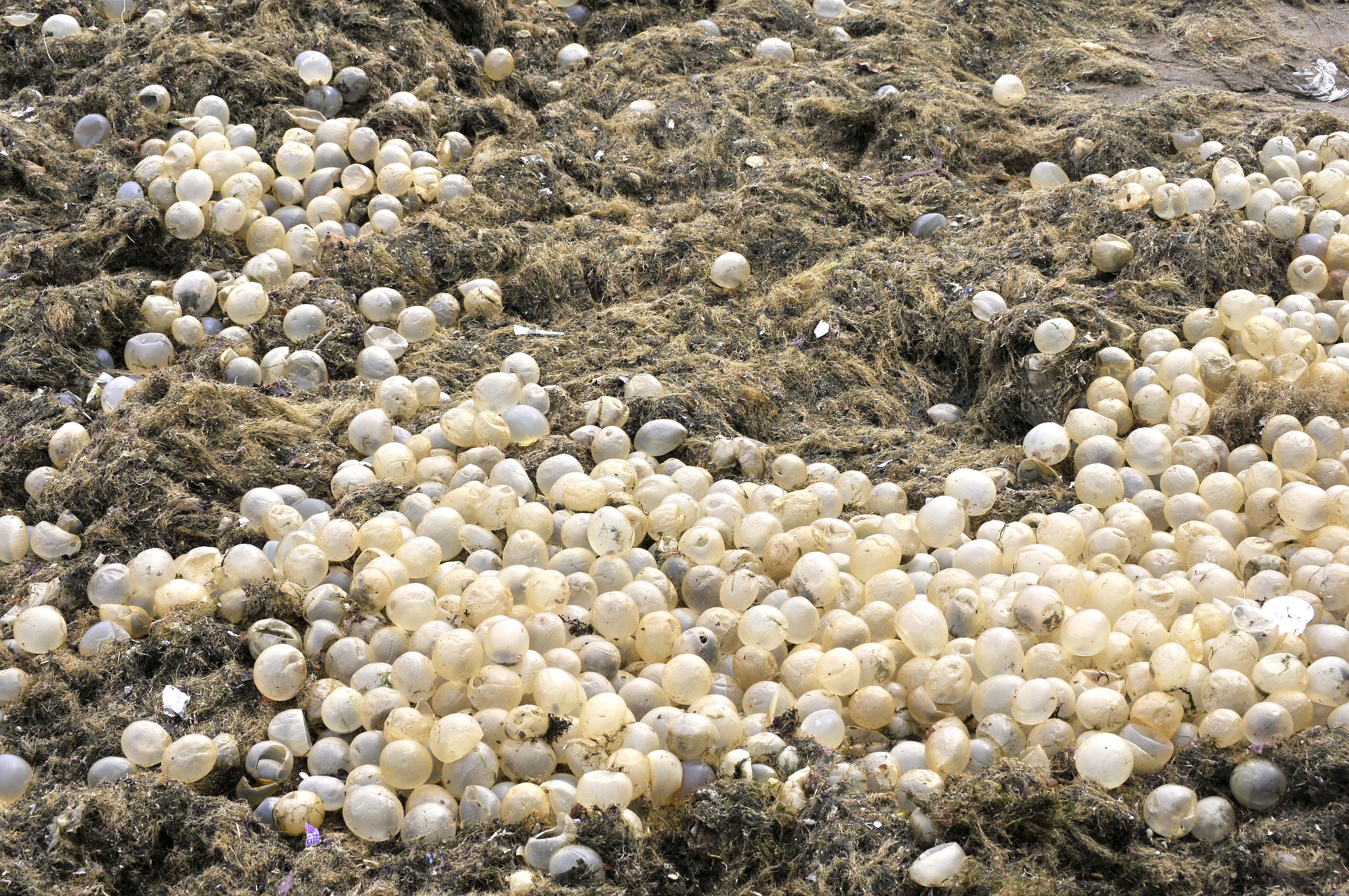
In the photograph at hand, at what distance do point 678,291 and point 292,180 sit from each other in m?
1.26

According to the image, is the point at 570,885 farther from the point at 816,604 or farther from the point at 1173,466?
the point at 1173,466

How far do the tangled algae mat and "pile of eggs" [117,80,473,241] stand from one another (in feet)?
0.25

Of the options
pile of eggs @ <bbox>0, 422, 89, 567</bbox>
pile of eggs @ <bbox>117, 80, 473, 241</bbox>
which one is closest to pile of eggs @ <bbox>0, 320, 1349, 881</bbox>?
pile of eggs @ <bbox>0, 422, 89, 567</bbox>

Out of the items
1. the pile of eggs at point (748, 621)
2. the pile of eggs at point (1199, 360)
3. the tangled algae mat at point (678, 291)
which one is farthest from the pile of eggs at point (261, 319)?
the pile of eggs at point (1199, 360)

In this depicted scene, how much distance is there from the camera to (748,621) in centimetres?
211

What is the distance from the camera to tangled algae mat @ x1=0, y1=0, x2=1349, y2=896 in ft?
5.65

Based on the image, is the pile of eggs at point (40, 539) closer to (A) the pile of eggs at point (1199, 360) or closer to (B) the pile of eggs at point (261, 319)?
(B) the pile of eggs at point (261, 319)

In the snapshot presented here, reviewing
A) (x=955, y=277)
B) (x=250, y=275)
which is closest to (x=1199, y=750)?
(x=955, y=277)

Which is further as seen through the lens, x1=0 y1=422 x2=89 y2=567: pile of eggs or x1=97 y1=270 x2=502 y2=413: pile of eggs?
x1=97 y1=270 x2=502 y2=413: pile of eggs

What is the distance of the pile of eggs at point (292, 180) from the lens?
320 cm

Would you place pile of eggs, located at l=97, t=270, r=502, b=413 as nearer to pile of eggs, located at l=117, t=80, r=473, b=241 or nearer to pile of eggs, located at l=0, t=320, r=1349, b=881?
pile of eggs, located at l=117, t=80, r=473, b=241

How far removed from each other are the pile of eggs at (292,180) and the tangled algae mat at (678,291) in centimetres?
8

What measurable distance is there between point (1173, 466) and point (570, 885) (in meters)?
1.65

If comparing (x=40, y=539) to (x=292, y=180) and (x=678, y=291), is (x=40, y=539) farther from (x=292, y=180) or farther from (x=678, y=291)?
(x=678, y=291)
